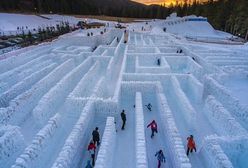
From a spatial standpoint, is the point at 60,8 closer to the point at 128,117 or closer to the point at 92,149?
the point at 128,117

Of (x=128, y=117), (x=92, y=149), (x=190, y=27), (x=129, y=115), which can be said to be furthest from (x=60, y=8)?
(x=92, y=149)

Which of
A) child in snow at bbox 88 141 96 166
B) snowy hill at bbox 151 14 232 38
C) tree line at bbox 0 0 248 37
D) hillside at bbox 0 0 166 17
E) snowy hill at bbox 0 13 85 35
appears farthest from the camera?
hillside at bbox 0 0 166 17

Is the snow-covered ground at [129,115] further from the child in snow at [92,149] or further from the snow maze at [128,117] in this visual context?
the child in snow at [92,149]

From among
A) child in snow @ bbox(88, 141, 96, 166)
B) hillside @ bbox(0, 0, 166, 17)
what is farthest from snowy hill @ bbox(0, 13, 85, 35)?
child in snow @ bbox(88, 141, 96, 166)

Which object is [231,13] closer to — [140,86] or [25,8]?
[140,86]

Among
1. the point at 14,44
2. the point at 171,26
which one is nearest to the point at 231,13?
the point at 171,26

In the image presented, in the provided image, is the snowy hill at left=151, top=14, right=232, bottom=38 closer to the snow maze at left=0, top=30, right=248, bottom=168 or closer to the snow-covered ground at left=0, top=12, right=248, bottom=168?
the snow-covered ground at left=0, top=12, right=248, bottom=168

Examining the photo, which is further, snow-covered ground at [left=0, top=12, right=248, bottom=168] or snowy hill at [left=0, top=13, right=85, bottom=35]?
snowy hill at [left=0, top=13, right=85, bottom=35]

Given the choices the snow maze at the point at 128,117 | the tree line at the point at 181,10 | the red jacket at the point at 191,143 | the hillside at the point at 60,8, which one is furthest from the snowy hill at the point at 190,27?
the red jacket at the point at 191,143
